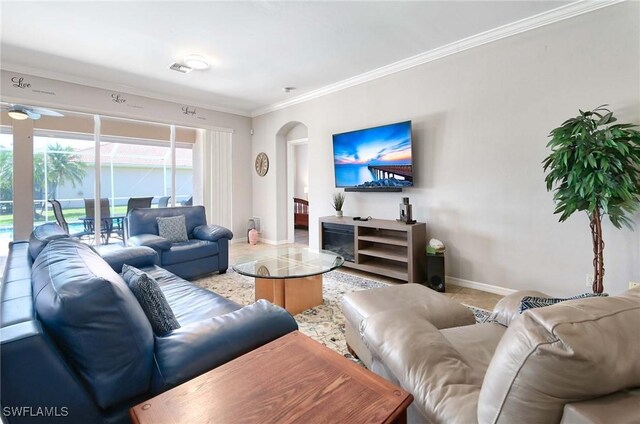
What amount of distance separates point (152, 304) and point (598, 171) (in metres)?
3.07

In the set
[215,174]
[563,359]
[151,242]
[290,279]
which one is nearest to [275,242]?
[215,174]

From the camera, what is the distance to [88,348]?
0.96m

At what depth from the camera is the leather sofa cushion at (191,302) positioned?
183 centimetres

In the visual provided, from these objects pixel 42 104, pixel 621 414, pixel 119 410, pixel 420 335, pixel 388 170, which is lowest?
pixel 119 410

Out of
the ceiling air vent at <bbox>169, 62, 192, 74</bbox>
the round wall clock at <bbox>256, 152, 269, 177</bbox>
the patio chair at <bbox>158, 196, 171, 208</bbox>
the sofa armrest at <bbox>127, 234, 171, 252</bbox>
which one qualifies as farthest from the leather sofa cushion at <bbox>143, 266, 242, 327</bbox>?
the round wall clock at <bbox>256, 152, 269, 177</bbox>

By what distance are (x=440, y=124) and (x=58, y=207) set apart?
536cm

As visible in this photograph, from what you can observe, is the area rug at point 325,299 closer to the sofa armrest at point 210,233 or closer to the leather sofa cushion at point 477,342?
the sofa armrest at point 210,233

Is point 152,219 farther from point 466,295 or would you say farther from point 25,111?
point 466,295

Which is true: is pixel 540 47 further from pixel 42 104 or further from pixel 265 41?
pixel 42 104

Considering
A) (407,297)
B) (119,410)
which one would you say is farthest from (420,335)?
(119,410)

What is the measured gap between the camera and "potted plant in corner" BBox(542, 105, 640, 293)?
2242 mm

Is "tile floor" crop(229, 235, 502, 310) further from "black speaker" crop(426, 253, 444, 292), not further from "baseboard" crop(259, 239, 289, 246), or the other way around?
"baseboard" crop(259, 239, 289, 246)

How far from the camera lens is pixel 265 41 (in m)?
3.30

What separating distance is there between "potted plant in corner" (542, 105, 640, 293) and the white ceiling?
1258mm
